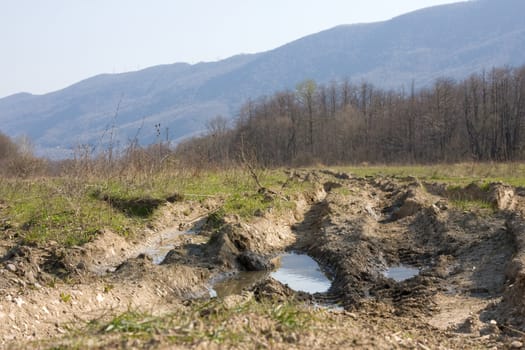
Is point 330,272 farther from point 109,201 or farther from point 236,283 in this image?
point 109,201

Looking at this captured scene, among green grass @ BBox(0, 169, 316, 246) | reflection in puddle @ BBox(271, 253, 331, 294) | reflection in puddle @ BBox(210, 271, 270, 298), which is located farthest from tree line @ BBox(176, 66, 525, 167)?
reflection in puddle @ BBox(210, 271, 270, 298)

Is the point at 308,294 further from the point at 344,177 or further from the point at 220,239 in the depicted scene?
the point at 344,177

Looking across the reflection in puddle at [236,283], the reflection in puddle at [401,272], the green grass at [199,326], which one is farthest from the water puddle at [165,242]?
the green grass at [199,326]

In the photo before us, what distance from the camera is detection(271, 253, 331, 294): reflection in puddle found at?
10.4 meters

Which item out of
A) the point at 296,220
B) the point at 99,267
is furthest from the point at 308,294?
the point at 296,220

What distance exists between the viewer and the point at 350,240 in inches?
513

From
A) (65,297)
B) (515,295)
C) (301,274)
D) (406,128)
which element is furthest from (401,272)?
(406,128)

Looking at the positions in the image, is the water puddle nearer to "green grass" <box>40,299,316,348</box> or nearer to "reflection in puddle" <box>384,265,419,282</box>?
"reflection in puddle" <box>384,265,419,282</box>

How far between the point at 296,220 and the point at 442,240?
5571 millimetres

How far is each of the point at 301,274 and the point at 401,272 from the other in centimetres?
186

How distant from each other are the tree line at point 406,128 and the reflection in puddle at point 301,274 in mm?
42415

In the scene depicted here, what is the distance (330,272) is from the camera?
11508mm

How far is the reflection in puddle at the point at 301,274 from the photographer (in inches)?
409

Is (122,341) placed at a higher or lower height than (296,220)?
higher
